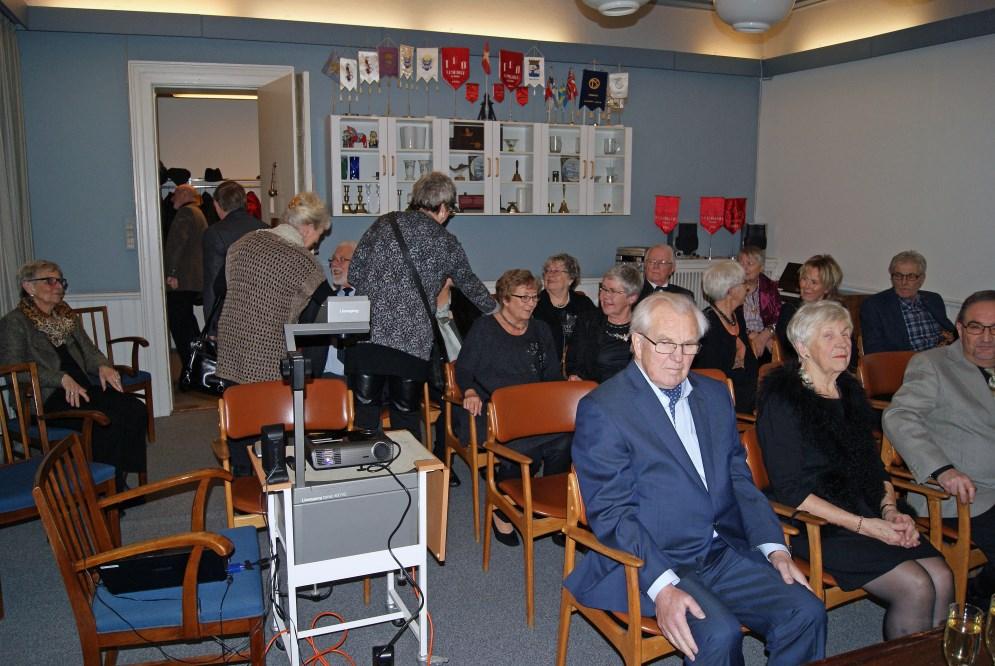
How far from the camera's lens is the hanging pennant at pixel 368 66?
Answer: 614 centimetres

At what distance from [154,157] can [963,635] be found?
230 inches

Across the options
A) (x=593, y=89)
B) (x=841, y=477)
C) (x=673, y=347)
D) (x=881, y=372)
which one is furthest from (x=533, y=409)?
(x=593, y=89)

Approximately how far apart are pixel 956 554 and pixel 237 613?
2.49 metres

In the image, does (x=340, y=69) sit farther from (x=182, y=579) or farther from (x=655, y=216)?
(x=182, y=579)

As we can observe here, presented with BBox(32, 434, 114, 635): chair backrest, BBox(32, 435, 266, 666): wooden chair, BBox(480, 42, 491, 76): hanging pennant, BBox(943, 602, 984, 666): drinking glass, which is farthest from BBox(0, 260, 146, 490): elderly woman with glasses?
BBox(943, 602, 984, 666): drinking glass

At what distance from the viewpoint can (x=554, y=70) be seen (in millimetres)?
6965

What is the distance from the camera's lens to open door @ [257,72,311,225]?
578 centimetres

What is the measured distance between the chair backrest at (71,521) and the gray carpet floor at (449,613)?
24.3 inches

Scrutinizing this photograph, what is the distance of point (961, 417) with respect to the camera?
3.05 m

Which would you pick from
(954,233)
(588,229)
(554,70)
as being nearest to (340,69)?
(554,70)

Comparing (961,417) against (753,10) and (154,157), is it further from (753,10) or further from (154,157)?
(154,157)

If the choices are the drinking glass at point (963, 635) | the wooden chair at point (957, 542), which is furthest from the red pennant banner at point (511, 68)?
the drinking glass at point (963, 635)

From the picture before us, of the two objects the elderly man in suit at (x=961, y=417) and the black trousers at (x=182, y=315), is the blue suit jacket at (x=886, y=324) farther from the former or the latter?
the black trousers at (x=182, y=315)

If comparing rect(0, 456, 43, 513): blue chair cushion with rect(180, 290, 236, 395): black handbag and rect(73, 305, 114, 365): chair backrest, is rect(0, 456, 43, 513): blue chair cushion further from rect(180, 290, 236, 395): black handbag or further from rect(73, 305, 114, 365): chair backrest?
rect(73, 305, 114, 365): chair backrest
